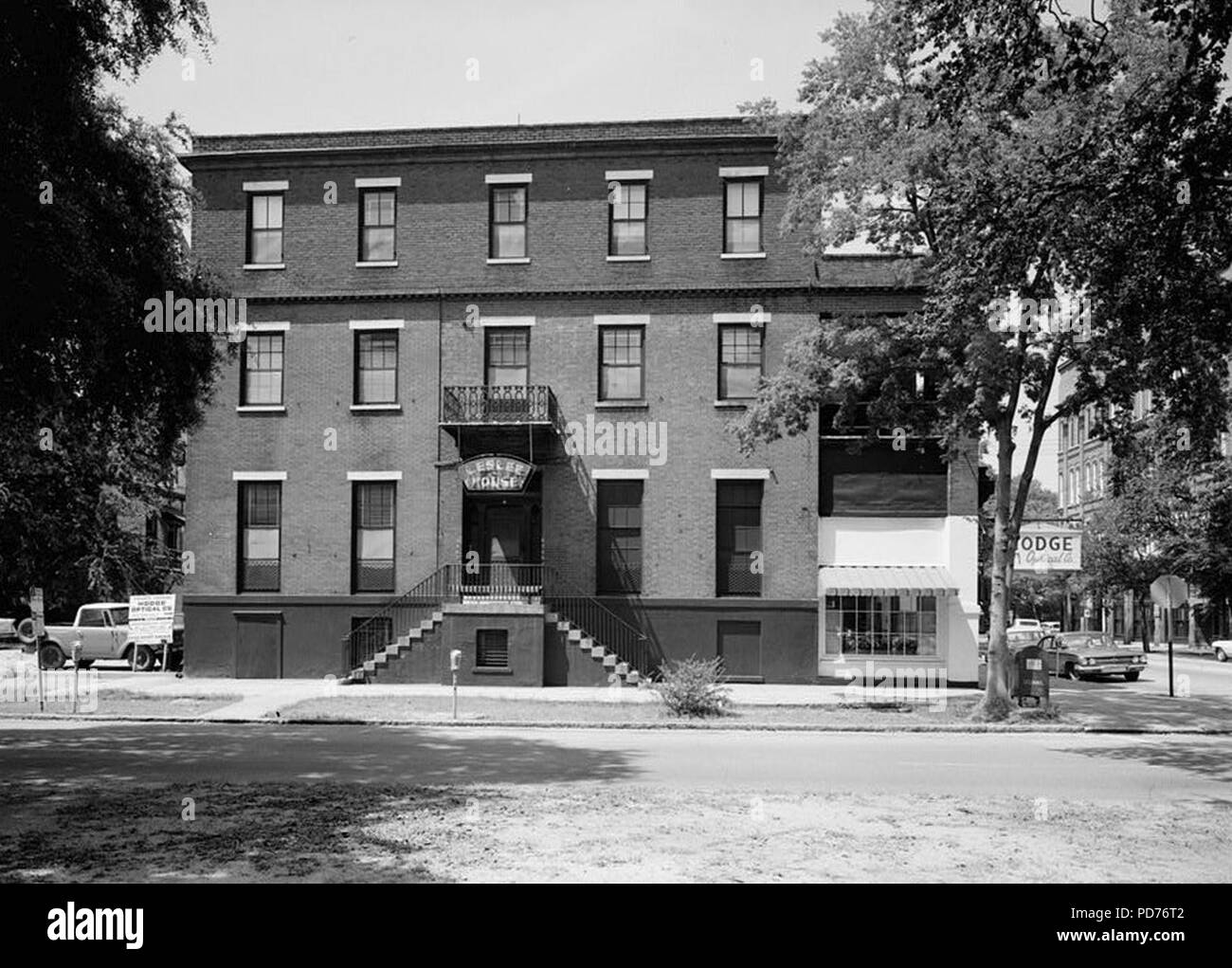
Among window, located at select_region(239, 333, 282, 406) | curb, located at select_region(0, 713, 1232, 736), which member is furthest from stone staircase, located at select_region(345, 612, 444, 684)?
window, located at select_region(239, 333, 282, 406)

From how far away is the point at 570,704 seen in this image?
22.5 meters

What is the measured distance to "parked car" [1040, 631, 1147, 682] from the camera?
33.8 m

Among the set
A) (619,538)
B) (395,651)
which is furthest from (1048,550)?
(395,651)

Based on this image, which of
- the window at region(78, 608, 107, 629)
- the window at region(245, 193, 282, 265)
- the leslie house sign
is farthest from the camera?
the window at region(78, 608, 107, 629)

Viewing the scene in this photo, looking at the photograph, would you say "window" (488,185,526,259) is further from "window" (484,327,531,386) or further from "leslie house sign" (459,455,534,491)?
"leslie house sign" (459,455,534,491)

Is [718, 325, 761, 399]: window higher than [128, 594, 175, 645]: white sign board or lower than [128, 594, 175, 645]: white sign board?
higher

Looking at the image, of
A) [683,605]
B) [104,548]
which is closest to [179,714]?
[683,605]

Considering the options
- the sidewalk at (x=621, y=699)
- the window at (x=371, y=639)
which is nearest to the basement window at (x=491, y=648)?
the sidewalk at (x=621, y=699)

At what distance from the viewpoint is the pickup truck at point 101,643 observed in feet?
108

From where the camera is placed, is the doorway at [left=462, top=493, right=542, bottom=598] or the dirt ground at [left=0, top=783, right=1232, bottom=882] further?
the doorway at [left=462, top=493, right=542, bottom=598]

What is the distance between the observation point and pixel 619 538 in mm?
28016

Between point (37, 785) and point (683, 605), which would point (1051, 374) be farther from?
point (37, 785)

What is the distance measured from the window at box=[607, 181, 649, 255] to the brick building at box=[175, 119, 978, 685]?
0.25 ft

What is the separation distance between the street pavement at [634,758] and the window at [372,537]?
29.1 feet
